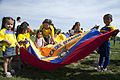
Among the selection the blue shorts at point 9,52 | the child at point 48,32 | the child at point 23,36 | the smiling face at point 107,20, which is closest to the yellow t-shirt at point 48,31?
the child at point 48,32

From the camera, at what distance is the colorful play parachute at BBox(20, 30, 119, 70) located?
28.0 ft

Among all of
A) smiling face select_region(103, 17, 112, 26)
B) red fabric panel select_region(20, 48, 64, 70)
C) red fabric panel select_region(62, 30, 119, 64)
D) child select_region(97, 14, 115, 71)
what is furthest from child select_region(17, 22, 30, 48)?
smiling face select_region(103, 17, 112, 26)

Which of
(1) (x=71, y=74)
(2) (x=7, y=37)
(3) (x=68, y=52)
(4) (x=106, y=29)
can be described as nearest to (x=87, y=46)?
(3) (x=68, y=52)

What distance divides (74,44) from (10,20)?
7.10ft

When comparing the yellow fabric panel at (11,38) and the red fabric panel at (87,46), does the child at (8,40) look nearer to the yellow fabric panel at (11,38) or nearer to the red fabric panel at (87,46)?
the yellow fabric panel at (11,38)

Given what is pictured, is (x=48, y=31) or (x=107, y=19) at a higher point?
(x=107, y=19)

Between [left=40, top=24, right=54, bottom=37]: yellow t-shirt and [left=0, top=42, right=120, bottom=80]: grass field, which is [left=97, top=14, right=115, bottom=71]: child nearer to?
[left=0, top=42, right=120, bottom=80]: grass field

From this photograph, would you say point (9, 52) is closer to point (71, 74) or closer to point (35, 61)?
point (35, 61)

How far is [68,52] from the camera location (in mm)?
8828

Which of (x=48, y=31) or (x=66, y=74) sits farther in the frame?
(x=48, y=31)

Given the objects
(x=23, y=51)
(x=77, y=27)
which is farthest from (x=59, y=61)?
(x=77, y=27)

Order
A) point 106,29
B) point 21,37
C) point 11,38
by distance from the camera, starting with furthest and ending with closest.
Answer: point 21,37, point 106,29, point 11,38

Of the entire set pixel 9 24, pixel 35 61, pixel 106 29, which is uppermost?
pixel 9 24

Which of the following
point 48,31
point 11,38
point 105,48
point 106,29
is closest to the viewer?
point 11,38
